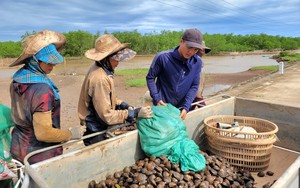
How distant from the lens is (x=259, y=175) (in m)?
2.86

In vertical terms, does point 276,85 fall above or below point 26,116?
below

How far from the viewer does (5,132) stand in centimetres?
221

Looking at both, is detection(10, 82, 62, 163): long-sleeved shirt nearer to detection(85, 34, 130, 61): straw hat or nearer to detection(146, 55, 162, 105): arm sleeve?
detection(85, 34, 130, 61): straw hat

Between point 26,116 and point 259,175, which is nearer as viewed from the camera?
point 26,116

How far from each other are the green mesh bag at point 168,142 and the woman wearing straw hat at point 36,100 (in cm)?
71

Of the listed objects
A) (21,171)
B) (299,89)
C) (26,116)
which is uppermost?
(26,116)

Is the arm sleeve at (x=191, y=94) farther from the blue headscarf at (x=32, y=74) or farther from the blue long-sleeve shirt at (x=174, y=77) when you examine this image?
the blue headscarf at (x=32, y=74)

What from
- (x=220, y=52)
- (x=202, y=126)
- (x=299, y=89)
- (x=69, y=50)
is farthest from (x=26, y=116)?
(x=220, y=52)

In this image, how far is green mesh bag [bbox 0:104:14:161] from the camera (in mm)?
2135

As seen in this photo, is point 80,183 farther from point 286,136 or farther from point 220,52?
point 220,52

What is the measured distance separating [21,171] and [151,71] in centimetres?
190

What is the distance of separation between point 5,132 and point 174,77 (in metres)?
1.91

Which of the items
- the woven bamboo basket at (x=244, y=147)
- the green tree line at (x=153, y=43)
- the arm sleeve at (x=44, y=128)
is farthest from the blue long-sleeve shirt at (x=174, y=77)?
the green tree line at (x=153, y=43)

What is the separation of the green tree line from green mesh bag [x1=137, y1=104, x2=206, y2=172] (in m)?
34.1
